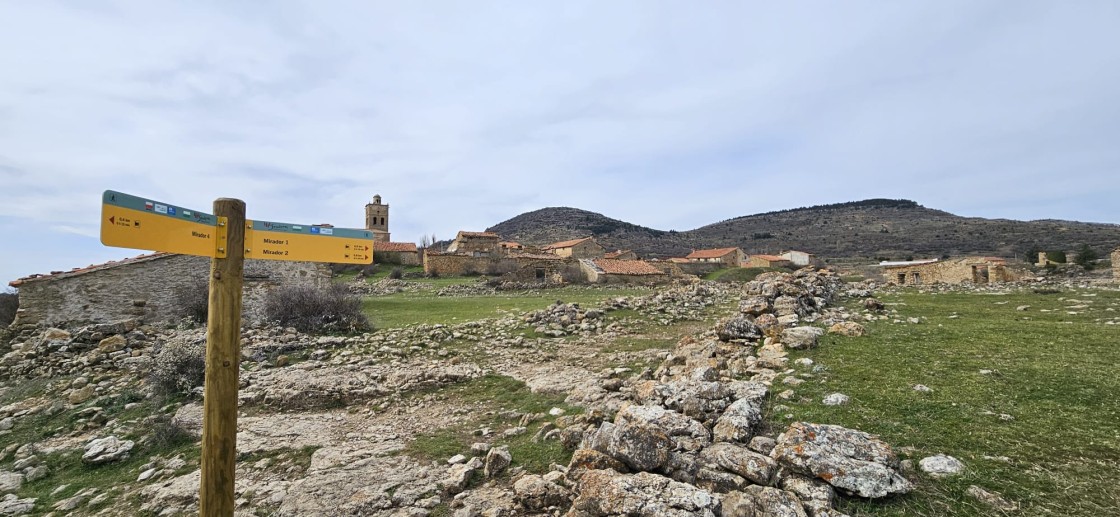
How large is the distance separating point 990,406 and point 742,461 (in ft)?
10.7

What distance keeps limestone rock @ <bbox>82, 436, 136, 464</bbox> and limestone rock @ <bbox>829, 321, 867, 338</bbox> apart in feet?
38.7

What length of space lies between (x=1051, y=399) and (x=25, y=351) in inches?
774

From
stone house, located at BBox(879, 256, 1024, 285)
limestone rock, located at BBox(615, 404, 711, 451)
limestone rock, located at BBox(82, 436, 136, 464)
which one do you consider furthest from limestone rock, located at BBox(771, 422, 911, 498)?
stone house, located at BBox(879, 256, 1024, 285)

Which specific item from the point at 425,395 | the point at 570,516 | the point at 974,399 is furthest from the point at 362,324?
the point at 974,399

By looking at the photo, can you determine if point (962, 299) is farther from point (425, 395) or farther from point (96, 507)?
point (96, 507)

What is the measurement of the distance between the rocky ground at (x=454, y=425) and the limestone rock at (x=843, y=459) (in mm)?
13

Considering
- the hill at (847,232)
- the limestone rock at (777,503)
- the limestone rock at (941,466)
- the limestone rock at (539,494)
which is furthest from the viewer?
the hill at (847,232)

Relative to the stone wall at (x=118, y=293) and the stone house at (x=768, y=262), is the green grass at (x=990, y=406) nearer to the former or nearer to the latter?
the stone wall at (x=118, y=293)

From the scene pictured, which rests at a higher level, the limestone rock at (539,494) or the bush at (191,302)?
the bush at (191,302)

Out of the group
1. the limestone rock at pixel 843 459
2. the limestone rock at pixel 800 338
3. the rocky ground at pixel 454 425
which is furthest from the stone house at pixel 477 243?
the limestone rock at pixel 843 459

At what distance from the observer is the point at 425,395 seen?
7973 millimetres

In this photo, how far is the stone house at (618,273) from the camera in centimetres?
3212

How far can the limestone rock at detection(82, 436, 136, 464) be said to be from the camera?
605 cm

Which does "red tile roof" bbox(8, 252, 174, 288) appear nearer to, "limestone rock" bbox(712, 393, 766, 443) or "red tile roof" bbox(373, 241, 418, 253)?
"limestone rock" bbox(712, 393, 766, 443)
